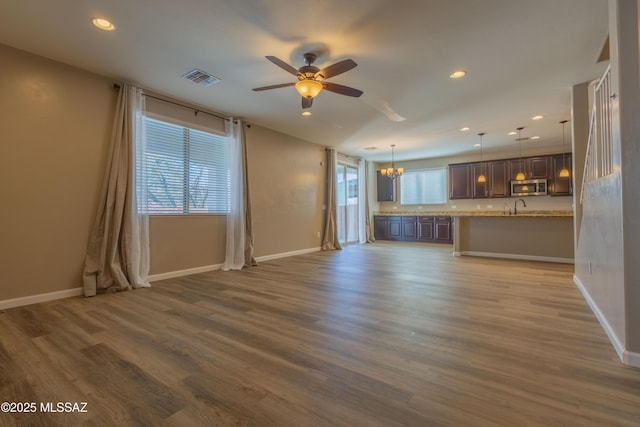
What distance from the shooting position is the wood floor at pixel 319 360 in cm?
146

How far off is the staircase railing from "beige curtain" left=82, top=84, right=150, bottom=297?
5.12m

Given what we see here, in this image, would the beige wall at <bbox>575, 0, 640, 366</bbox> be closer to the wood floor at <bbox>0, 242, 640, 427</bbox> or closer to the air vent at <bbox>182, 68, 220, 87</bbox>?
the wood floor at <bbox>0, 242, 640, 427</bbox>

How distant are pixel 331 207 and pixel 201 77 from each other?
15.3 feet

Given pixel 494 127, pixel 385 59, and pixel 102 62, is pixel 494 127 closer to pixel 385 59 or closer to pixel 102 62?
pixel 385 59

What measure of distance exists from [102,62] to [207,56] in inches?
51.2

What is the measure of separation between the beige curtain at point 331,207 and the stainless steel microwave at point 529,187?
5.11 m

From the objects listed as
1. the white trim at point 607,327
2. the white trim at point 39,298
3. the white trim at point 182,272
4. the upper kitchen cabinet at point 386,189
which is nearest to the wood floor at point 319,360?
the white trim at point 607,327

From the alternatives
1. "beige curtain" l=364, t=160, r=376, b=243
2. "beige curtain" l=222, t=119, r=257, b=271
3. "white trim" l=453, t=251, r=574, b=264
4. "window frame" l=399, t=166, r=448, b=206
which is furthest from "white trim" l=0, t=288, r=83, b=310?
"window frame" l=399, t=166, r=448, b=206

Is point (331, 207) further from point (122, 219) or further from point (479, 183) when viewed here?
point (122, 219)

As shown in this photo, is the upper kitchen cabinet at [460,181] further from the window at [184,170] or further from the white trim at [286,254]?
the window at [184,170]

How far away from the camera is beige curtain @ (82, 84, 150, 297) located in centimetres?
367

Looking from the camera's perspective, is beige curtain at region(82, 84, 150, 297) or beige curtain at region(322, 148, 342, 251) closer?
beige curtain at region(82, 84, 150, 297)

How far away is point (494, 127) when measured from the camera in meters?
6.10

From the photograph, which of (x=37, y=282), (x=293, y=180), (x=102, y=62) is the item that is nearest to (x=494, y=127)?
(x=293, y=180)
